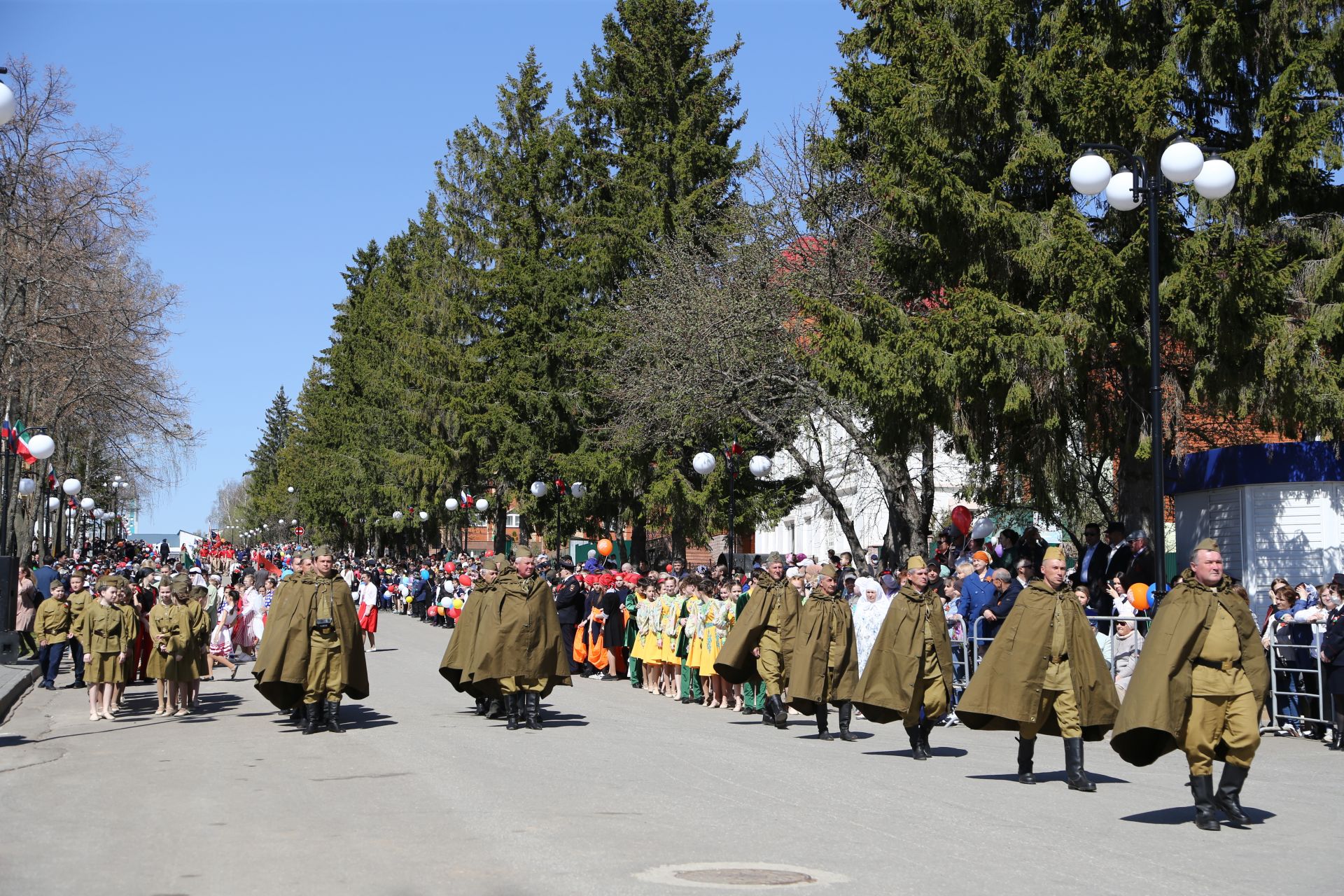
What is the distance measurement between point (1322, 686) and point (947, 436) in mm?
12327

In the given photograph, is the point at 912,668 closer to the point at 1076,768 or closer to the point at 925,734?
the point at 925,734

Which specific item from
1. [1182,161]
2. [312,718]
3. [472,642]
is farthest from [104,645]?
[1182,161]

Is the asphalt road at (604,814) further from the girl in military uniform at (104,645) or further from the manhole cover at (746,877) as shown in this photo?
the girl in military uniform at (104,645)

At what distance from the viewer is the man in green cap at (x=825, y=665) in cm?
1508

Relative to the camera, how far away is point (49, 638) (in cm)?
2069

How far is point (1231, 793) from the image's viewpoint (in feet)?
30.0

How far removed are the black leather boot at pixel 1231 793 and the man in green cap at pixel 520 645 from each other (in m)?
7.89

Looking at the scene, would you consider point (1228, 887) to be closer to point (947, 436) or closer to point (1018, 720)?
point (1018, 720)

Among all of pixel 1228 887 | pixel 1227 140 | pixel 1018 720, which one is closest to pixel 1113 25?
pixel 1227 140

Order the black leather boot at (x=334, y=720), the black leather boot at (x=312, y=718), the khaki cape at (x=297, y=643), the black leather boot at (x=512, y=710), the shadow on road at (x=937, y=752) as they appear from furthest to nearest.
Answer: the black leather boot at (x=512, y=710), the black leather boot at (x=312, y=718), the black leather boot at (x=334, y=720), the khaki cape at (x=297, y=643), the shadow on road at (x=937, y=752)

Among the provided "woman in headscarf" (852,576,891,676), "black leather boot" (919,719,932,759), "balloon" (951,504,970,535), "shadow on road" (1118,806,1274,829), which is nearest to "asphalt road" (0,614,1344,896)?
"shadow on road" (1118,806,1274,829)

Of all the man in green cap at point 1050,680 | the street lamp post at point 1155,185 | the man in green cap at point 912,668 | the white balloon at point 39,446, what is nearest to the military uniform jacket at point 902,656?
the man in green cap at point 912,668

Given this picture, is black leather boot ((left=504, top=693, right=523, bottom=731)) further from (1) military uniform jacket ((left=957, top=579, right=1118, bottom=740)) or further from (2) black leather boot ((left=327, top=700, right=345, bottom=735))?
(1) military uniform jacket ((left=957, top=579, right=1118, bottom=740))

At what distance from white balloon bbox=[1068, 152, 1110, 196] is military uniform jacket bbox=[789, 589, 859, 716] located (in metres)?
5.46
